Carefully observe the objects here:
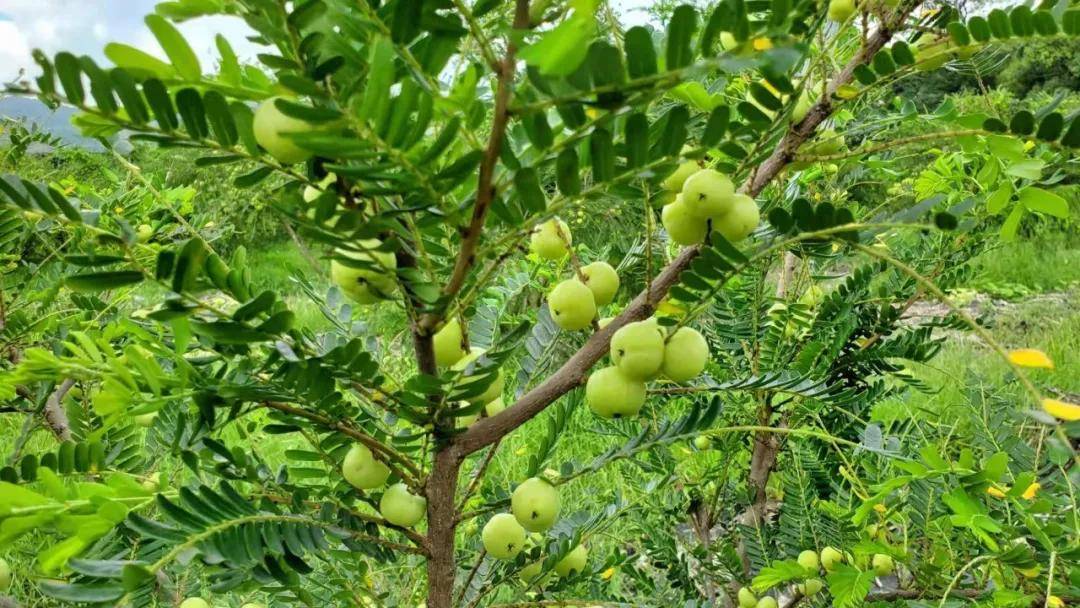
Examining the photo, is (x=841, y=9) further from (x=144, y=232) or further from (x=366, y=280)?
(x=144, y=232)

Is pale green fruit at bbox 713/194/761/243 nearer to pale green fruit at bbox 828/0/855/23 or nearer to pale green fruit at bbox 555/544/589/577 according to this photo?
pale green fruit at bbox 828/0/855/23


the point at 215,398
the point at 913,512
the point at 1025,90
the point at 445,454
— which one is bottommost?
the point at 1025,90

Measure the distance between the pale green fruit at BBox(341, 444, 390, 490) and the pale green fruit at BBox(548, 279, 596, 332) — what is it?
0.17m

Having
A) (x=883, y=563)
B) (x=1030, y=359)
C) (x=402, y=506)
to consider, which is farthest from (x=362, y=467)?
(x=883, y=563)

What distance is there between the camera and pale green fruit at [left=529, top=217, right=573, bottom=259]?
605 mm

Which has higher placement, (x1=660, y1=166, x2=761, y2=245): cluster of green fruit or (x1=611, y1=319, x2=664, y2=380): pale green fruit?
(x1=660, y1=166, x2=761, y2=245): cluster of green fruit

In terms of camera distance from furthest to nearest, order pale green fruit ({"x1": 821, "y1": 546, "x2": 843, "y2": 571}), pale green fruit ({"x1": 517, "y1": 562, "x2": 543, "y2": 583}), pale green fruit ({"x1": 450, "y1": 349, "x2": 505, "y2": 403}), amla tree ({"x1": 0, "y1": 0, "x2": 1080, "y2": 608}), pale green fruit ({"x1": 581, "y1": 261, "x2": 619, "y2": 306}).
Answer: pale green fruit ({"x1": 821, "y1": 546, "x2": 843, "y2": 571}) → pale green fruit ({"x1": 517, "y1": 562, "x2": 543, "y2": 583}) → pale green fruit ({"x1": 581, "y1": 261, "x2": 619, "y2": 306}) → pale green fruit ({"x1": 450, "y1": 349, "x2": 505, "y2": 403}) → amla tree ({"x1": 0, "y1": 0, "x2": 1080, "y2": 608})

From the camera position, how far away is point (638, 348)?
20.0 inches

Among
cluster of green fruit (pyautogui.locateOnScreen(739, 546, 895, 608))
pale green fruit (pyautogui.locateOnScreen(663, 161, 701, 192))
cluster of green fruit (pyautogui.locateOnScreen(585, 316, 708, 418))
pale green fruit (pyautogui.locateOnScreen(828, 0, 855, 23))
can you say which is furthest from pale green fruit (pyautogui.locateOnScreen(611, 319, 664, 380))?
cluster of green fruit (pyautogui.locateOnScreen(739, 546, 895, 608))

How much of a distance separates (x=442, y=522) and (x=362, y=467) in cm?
7

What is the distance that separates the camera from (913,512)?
0.98 metres

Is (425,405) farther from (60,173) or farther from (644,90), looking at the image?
(60,173)

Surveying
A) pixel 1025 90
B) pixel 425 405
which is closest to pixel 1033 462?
pixel 425 405

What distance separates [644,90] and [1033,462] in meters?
0.92
